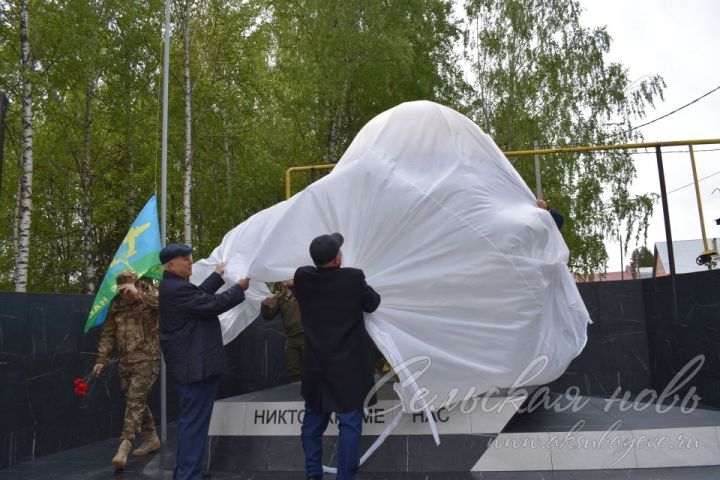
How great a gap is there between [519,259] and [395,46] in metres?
11.4

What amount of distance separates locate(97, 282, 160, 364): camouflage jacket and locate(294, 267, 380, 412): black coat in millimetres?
1962

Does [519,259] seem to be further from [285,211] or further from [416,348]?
[285,211]

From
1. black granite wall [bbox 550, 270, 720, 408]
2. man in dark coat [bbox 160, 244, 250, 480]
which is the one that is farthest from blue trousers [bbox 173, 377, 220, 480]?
black granite wall [bbox 550, 270, 720, 408]

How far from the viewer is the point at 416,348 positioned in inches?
171

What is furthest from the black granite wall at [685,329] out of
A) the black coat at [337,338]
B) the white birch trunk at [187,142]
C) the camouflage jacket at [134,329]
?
the white birch trunk at [187,142]

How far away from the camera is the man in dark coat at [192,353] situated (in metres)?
4.08

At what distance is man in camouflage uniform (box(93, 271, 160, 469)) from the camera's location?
521cm

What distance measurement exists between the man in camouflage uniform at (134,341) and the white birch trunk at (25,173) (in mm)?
5889

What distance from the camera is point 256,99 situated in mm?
16422

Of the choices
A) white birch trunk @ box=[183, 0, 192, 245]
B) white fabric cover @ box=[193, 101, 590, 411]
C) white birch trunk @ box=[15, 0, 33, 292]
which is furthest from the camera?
white birch trunk @ box=[183, 0, 192, 245]

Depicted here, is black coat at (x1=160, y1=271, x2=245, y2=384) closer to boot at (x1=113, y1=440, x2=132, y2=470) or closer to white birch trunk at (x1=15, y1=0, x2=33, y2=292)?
A: boot at (x1=113, y1=440, x2=132, y2=470)

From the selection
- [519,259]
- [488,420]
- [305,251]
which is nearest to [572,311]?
[519,259]

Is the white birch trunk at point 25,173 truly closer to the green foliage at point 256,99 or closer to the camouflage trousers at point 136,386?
the green foliage at point 256,99

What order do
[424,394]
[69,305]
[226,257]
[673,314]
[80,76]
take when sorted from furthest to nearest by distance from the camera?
[80,76], [673,314], [69,305], [226,257], [424,394]
